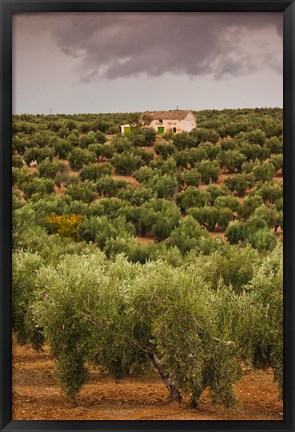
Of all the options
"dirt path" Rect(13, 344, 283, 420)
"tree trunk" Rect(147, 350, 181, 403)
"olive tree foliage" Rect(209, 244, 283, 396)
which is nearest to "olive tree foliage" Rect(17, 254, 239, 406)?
"tree trunk" Rect(147, 350, 181, 403)

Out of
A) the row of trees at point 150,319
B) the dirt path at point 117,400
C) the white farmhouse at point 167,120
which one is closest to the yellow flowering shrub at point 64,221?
the row of trees at point 150,319

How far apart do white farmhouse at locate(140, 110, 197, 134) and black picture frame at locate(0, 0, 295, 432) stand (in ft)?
6.31

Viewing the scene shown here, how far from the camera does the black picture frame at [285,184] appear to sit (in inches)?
328

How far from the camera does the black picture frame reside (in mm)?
8344

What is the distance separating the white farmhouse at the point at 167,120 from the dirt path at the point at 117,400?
3560 mm

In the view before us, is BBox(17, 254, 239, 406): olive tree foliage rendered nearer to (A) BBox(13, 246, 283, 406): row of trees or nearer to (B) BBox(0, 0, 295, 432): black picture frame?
(A) BBox(13, 246, 283, 406): row of trees

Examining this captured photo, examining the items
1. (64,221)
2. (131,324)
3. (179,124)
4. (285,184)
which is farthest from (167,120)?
(131,324)

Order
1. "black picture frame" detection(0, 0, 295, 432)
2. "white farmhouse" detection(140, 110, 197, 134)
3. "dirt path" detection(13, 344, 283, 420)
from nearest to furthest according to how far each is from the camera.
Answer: "black picture frame" detection(0, 0, 295, 432) → "dirt path" detection(13, 344, 283, 420) → "white farmhouse" detection(140, 110, 197, 134)

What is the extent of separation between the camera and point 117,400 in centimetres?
965

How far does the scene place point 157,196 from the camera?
34.3 ft

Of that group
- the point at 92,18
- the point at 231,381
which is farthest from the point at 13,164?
the point at 231,381

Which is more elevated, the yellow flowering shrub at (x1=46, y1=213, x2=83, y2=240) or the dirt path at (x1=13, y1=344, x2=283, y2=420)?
the yellow flowering shrub at (x1=46, y1=213, x2=83, y2=240)

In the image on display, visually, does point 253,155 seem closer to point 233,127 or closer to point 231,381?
point 233,127

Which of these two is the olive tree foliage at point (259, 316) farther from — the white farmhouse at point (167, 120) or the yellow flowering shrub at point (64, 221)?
the yellow flowering shrub at point (64, 221)
